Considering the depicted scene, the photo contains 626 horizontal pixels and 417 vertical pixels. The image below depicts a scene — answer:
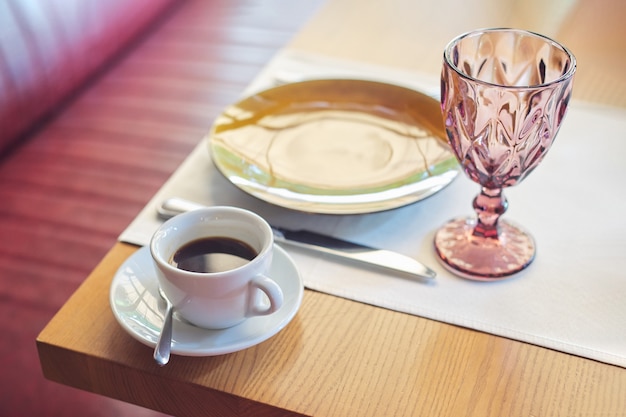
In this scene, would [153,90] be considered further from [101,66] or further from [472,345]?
[472,345]

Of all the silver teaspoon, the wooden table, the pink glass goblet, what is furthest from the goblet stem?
the silver teaspoon

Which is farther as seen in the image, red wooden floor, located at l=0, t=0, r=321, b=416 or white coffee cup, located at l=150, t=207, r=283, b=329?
red wooden floor, located at l=0, t=0, r=321, b=416

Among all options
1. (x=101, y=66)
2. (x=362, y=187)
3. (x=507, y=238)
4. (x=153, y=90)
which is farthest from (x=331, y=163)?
(x=101, y=66)

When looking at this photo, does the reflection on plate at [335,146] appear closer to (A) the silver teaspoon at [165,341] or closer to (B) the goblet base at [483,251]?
(B) the goblet base at [483,251]

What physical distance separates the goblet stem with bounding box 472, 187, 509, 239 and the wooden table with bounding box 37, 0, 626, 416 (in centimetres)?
10

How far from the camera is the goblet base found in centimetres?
54

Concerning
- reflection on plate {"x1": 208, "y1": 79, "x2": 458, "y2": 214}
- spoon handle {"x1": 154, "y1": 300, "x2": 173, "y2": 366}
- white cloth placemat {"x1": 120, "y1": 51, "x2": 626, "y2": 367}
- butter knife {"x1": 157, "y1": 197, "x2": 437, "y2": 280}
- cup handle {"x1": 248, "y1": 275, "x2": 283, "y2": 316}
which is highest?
cup handle {"x1": 248, "y1": 275, "x2": 283, "y2": 316}

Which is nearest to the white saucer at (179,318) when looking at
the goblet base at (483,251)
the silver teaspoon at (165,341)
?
the silver teaspoon at (165,341)

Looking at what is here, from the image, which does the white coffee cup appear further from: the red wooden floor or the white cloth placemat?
the red wooden floor

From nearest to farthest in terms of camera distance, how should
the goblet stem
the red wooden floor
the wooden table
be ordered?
the wooden table < the goblet stem < the red wooden floor

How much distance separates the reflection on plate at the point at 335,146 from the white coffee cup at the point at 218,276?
9 cm

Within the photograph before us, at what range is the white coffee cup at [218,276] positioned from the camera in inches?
17.9

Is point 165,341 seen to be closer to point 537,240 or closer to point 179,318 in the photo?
point 179,318

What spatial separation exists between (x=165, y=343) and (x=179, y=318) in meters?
0.04
